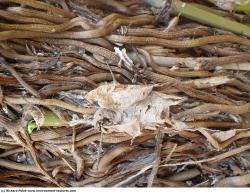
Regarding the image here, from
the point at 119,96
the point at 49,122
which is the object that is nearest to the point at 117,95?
the point at 119,96

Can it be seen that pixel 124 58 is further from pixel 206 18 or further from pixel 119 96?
pixel 206 18

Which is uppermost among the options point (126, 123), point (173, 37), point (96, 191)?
point (173, 37)

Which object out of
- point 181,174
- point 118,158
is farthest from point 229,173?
point 118,158

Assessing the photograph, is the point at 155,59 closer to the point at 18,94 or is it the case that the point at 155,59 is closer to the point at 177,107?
the point at 177,107

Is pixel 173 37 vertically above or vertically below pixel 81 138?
above

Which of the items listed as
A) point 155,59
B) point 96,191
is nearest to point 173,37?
point 155,59

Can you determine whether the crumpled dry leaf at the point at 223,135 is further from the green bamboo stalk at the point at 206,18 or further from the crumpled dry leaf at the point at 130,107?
the green bamboo stalk at the point at 206,18

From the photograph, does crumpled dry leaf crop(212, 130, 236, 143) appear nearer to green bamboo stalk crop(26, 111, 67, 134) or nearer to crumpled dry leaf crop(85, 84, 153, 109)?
crumpled dry leaf crop(85, 84, 153, 109)
